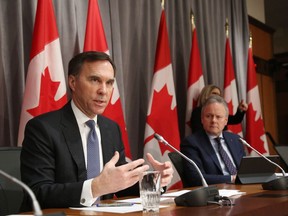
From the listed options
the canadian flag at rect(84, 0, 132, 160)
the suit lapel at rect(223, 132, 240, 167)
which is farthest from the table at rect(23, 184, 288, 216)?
the canadian flag at rect(84, 0, 132, 160)

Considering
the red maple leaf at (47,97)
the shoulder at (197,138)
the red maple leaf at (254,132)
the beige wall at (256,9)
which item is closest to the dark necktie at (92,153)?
the red maple leaf at (47,97)

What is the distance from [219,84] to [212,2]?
3.39 feet

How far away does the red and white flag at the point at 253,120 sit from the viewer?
5.82 m

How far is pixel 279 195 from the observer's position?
2062 millimetres

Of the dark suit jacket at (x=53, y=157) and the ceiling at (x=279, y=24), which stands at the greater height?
the ceiling at (x=279, y=24)

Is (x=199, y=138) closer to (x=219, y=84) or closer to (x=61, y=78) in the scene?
(x=61, y=78)

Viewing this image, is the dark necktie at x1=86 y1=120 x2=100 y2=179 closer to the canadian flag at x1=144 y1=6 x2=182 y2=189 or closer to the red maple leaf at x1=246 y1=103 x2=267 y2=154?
the canadian flag at x1=144 y1=6 x2=182 y2=189

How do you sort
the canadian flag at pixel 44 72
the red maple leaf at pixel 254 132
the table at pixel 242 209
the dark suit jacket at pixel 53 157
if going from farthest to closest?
1. the red maple leaf at pixel 254 132
2. the canadian flag at pixel 44 72
3. the dark suit jacket at pixel 53 157
4. the table at pixel 242 209

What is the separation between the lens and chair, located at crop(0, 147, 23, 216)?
84.7 inches

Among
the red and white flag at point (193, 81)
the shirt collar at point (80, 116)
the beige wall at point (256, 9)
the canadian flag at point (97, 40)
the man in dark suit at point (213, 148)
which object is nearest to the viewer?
the shirt collar at point (80, 116)

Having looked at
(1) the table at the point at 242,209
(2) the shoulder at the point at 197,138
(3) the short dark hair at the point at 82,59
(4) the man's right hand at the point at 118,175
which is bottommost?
(1) the table at the point at 242,209

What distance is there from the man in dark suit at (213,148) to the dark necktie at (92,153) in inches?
44.0

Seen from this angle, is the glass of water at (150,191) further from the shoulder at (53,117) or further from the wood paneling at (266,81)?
the wood paneling at (266,81)

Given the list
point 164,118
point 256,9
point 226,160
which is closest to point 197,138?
point 226,160
